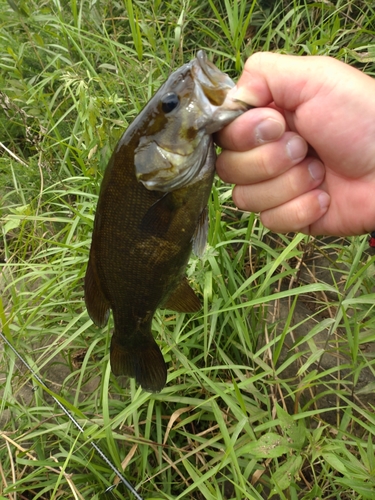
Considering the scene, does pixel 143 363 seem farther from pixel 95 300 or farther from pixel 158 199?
pixel 158 199

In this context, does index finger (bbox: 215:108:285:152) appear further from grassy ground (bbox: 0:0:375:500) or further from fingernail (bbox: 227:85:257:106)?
grassy ground (bbox: 0:0:375:500)

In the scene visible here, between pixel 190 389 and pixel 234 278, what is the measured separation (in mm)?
590

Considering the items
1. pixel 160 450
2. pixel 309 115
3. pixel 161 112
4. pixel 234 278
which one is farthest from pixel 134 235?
pixel 160 450

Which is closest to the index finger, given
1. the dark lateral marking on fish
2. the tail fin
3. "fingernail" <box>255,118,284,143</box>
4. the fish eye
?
"fingernail" <box>255,118,284,143</box>

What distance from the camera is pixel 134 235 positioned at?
4.55 ft

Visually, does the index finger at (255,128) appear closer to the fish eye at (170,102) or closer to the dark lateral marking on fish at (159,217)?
the fish eye at (170,102)

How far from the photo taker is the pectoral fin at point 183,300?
1.62m

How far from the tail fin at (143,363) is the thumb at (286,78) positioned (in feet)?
3.35

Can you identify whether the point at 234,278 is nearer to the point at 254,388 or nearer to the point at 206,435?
the point at 254,388

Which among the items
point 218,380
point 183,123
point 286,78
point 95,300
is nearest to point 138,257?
point 95,300

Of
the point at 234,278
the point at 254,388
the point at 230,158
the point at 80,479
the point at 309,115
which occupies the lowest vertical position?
the point at 80,479

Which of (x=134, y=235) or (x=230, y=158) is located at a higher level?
(x=230, y=158)

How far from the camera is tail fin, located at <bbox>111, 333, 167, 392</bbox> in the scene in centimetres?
168

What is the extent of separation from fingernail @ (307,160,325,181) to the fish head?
1.11 ft
